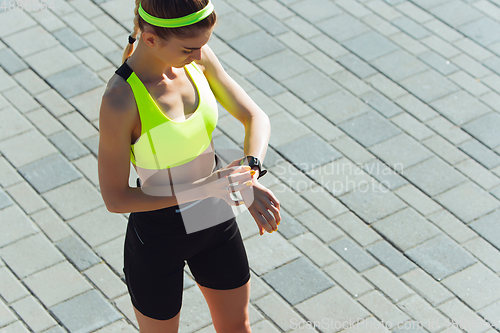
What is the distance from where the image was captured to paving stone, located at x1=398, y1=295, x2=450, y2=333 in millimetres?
3822

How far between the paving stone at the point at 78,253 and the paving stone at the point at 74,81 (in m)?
1.72

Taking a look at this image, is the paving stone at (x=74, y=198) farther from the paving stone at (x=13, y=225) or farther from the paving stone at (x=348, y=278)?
the paving stone at (x=348, y=278)

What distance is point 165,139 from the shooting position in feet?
8.18

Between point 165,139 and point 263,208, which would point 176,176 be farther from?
point 263,208

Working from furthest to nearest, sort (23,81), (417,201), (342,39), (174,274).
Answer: (342,39) < (23,81) < (417,201) < (174,274)

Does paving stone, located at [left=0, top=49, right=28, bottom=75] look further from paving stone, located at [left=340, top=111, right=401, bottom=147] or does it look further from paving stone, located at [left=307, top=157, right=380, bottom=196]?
paving stone, located at [left=340, top=111, right=401, bottom=147]

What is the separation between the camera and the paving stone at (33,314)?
3.75m

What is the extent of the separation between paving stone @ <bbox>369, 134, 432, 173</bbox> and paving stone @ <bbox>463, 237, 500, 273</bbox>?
2.76 feet

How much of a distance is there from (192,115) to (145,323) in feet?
3.44

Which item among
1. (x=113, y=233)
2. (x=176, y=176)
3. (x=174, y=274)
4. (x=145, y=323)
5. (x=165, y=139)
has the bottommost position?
(x=113, y=233)

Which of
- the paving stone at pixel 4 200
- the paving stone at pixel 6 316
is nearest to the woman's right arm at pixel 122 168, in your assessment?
the paving stone at pixel 6 316

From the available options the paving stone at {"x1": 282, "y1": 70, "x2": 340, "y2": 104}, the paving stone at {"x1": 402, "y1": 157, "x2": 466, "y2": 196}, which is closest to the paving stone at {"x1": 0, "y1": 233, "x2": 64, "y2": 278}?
the paving stone at {"x1": 282, "y1": 70, "x2": 340, "y2": 104}

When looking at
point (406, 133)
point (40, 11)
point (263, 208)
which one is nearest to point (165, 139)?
point (263, 208)

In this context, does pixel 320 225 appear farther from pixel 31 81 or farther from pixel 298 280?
pixel 31 81
